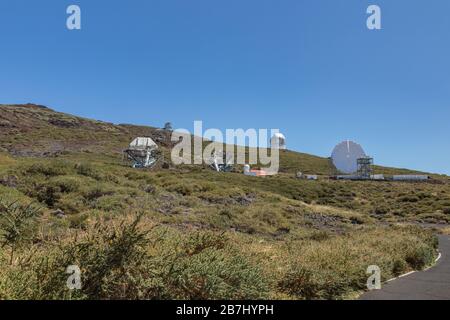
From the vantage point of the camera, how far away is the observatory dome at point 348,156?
79.4 metres

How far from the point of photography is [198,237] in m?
8.68

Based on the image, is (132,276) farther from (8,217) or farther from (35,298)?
(8,217)

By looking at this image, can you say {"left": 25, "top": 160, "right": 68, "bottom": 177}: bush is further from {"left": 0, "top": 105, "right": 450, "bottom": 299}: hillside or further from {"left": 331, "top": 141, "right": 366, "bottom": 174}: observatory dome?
{"left": 331, "top": 141, "right": 366, "bottom": 174}: observatory dome

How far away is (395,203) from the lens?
48750 millimetres

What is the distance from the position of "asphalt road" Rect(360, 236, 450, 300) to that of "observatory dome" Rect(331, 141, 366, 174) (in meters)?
69.2

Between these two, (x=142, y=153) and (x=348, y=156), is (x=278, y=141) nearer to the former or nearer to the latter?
(x=348, y=156)

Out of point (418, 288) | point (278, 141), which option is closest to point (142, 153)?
point (418, 288)

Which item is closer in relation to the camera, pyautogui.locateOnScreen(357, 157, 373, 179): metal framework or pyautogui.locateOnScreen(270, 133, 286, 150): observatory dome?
pyautogui.locateOnScreen(357, 157, 373, 179): metal framework

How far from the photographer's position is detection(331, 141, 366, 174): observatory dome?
79.4 meters

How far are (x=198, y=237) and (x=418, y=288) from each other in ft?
16.6

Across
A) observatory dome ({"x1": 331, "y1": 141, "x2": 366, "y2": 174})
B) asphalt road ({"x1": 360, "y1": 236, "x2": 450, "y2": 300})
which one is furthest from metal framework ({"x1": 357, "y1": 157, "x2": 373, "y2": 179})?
asphalt road ({"x1": 360, "y1": 236, "x2": 450, "y2": 300})
